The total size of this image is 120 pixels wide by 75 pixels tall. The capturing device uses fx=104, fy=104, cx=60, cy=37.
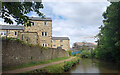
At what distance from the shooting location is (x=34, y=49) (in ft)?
39.8

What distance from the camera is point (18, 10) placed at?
16.8ft

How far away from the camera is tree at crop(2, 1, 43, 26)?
5.00 m

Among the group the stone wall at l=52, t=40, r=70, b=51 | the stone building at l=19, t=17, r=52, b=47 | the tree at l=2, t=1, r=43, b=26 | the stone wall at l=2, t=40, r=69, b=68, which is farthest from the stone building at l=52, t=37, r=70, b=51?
the tree at l=2, t=1, r=43, b=26

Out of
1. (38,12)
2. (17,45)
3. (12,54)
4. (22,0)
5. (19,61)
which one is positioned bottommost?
→ (19,61)

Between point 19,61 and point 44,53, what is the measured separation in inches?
217

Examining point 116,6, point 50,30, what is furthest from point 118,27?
point 50,30

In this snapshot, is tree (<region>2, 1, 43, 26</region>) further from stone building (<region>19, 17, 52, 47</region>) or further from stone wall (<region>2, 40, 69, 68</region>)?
stone building (<region>19, 17, 52, 47</region>)

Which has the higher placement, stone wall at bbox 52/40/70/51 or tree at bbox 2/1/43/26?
tree at bbox 2/1/43/26

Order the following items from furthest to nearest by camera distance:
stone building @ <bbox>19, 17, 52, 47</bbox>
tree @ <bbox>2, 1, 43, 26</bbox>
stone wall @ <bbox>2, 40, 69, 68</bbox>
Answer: stone building @ <bbox>19, 17, 52, 47</bbox>
stone wall @ <bbox>2, 40, 69, 68</bbox>
tree @ <bbox>2, 1, 43, 26</bbox>

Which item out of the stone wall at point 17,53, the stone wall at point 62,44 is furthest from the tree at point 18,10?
the stone wall at point 62,44

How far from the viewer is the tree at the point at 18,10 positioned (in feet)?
16.4

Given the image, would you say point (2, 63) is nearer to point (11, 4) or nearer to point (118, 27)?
point (11, 4)

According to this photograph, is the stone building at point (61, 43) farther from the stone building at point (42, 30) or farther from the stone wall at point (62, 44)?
the stone building at point (42, 30)

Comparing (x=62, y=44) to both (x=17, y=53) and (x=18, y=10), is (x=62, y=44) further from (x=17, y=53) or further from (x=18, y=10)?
(x=18, y=10)
